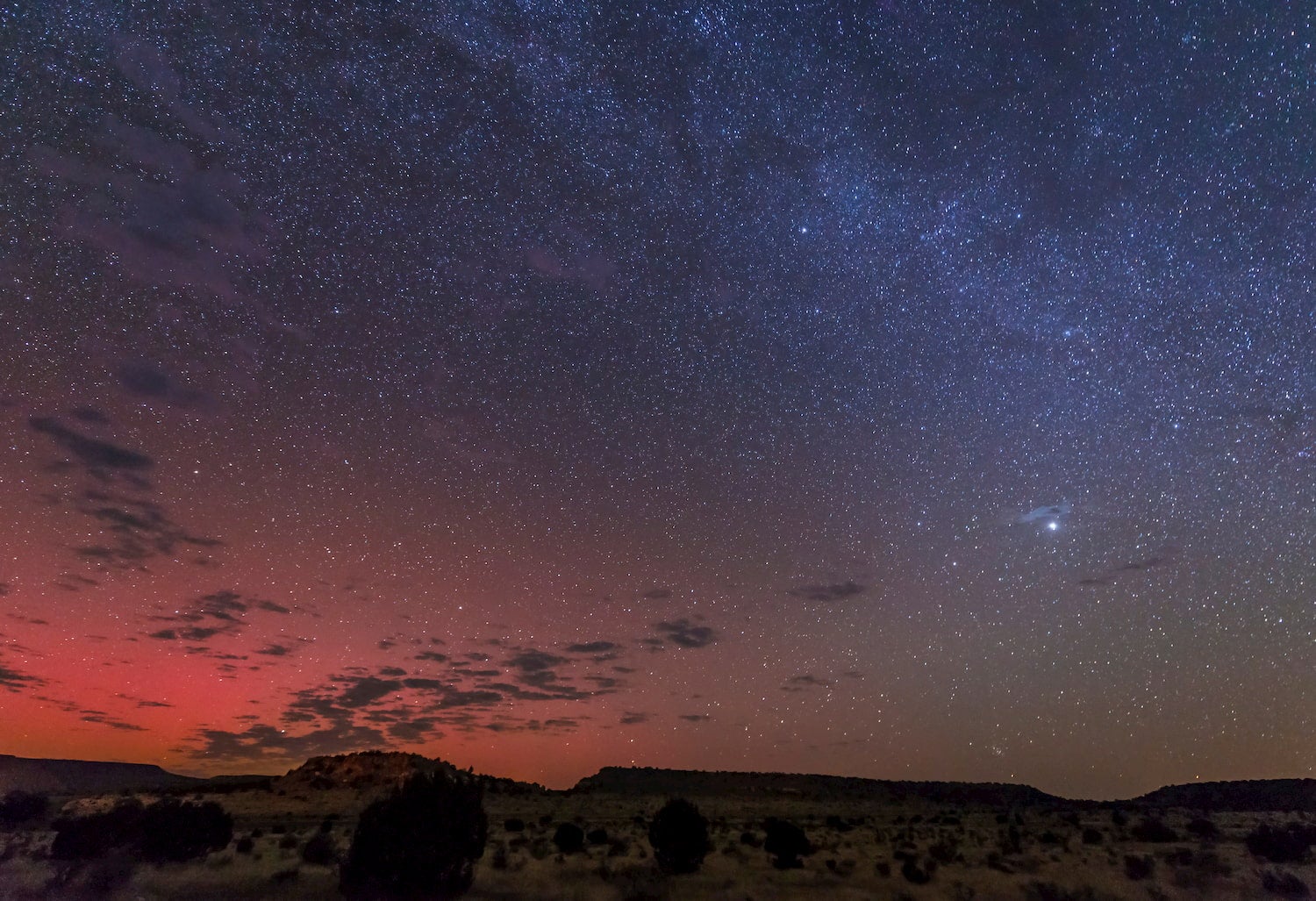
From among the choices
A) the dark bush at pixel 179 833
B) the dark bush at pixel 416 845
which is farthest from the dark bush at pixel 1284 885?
the dark bush at pixel 179 833

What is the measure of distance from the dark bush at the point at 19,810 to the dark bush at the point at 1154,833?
237ft

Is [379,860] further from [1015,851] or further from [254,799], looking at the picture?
[254,799]

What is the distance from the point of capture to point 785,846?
127ft

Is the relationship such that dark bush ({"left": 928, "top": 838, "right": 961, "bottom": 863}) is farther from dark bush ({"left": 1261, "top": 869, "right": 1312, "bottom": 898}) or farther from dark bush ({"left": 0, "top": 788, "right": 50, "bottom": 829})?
dark bush ({"left": 0, "top": 788, "right": 50, "bottom": 829})

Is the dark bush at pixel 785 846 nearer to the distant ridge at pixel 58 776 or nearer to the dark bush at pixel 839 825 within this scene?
the dark bush at pixel 839 825

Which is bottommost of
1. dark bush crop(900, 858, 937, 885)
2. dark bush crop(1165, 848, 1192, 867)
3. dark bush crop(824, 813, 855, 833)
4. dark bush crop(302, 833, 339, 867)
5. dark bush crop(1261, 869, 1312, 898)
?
dark bush crop(1261, 869, 1312, 898)

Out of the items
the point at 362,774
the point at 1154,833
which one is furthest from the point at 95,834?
the point at 362,774

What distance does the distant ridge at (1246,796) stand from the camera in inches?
3772

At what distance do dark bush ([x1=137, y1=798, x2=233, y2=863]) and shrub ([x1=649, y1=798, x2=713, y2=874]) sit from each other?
2221cm

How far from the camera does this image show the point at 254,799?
8606cm

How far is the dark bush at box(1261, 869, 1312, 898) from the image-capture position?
32469 mm

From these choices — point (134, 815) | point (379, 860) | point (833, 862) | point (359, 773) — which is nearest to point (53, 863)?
point (134, 815)

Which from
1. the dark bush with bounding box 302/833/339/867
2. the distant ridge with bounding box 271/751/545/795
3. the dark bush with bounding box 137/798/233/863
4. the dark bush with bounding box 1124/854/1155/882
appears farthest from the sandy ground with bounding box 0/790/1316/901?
the distant ridge with bounding box 271/751/545/795

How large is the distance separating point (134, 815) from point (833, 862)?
34975 millimetres
